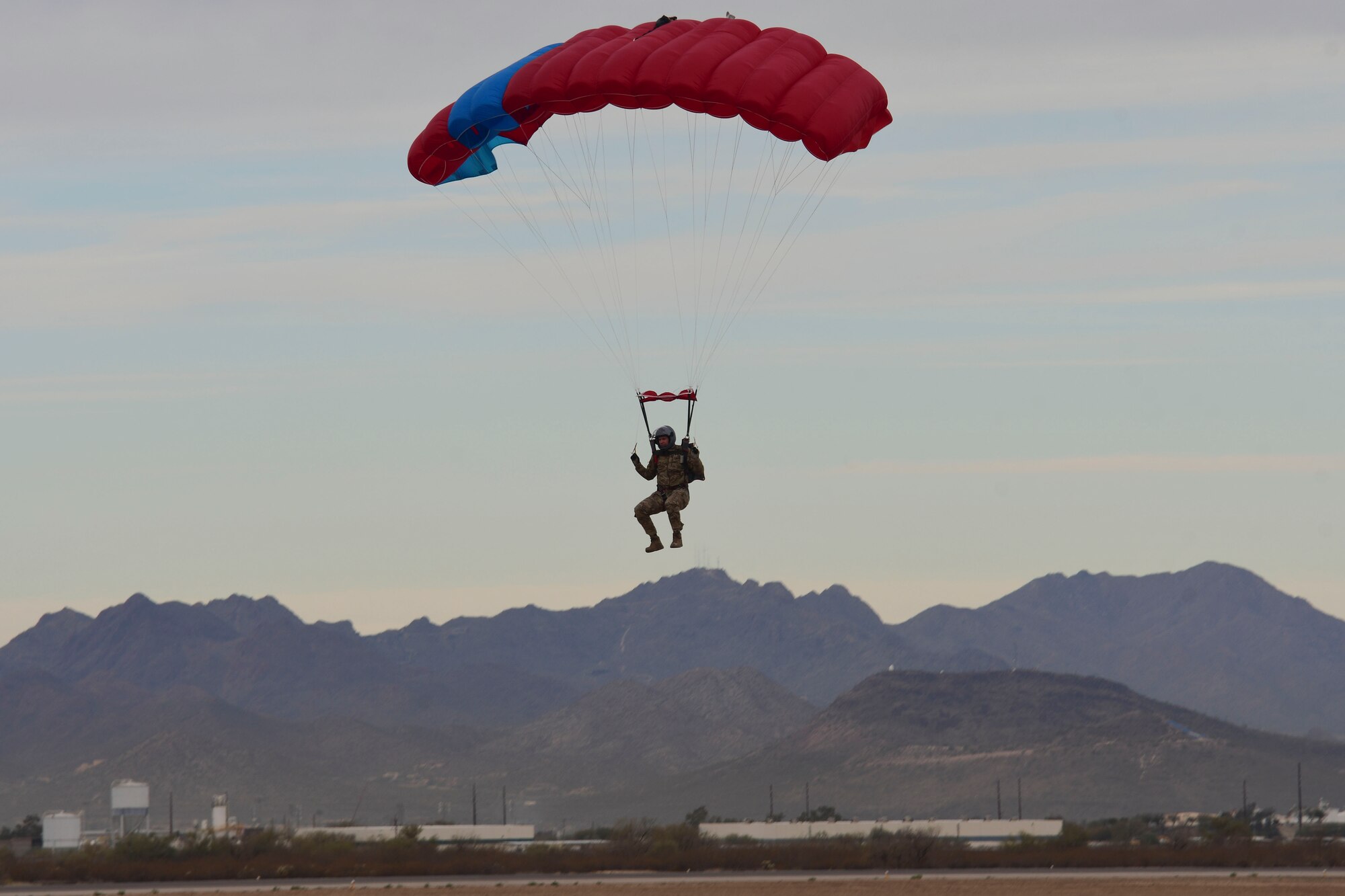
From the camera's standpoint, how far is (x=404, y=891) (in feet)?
191

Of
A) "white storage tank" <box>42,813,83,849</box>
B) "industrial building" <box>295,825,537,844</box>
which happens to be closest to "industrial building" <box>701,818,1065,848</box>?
"industrial building" <box>295,825,537,844</box>

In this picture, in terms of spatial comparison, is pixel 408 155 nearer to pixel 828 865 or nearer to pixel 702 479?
pixel 702 479

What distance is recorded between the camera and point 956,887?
5694 cm

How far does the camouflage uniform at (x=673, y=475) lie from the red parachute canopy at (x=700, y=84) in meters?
6.81

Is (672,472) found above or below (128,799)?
above

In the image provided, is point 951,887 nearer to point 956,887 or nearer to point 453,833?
point 956,887

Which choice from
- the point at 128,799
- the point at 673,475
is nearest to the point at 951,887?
the point at 673,475

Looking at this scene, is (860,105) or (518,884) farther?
(518,884)

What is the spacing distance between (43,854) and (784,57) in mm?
70774

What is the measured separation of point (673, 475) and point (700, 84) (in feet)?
26.5

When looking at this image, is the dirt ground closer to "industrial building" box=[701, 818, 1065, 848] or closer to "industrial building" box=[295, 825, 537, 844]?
"industrial building" box=[295, 825, 537, 844]

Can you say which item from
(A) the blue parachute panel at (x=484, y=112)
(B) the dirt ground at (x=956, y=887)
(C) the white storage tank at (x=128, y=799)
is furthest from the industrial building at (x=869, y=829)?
(A) the blue parachute panel at (x=484, y=112)

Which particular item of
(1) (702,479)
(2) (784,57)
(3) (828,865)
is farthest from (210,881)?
(2) (784,57)

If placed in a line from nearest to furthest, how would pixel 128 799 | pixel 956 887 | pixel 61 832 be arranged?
pixel 956 887 → pixel 61 832 → pixel 128 799
